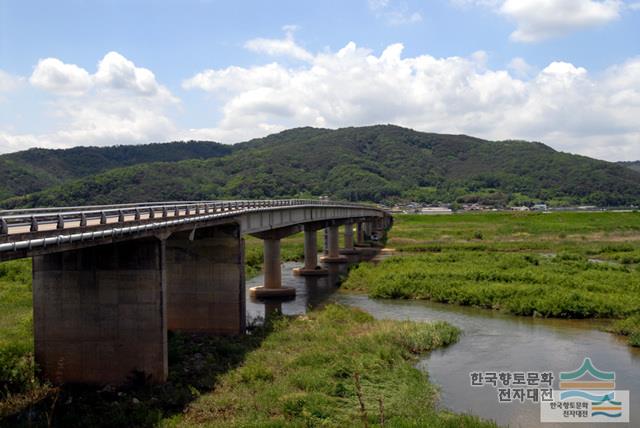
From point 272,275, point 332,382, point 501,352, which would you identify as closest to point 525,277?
point 272,275

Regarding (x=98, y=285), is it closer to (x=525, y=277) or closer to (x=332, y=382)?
(x=332, y=382)

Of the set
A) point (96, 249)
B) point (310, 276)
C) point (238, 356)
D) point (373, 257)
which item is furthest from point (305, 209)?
point (96, 249)

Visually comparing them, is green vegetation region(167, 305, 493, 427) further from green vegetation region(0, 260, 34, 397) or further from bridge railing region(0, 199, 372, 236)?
green vegetation region(0, 260, 34, 397)

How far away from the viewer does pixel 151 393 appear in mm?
22188

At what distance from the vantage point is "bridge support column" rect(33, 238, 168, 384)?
23.6 meters

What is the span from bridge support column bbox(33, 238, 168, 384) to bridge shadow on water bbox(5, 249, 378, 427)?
723mm

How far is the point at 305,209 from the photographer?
58.8 m

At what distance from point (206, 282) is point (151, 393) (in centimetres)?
1292

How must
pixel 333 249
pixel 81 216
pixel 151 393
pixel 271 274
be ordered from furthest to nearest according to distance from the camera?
pixel 333 249 < pixel 271 274 < pixel 151 393 < pixel 81 216

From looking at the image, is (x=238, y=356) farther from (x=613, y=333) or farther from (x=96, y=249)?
(x=613, y=333)

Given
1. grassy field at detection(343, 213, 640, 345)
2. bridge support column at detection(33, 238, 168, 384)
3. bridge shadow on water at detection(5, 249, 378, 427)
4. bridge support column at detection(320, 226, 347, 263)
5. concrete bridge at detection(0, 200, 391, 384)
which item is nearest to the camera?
concrete bridge at detection(0, 200, 391, 384)

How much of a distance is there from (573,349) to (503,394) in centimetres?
812

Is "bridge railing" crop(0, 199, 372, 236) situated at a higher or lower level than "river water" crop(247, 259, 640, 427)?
higher

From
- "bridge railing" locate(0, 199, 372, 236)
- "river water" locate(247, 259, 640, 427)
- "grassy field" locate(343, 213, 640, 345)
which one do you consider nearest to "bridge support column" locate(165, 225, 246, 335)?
"bridge railing" locate(0, 199, 372, 236)
